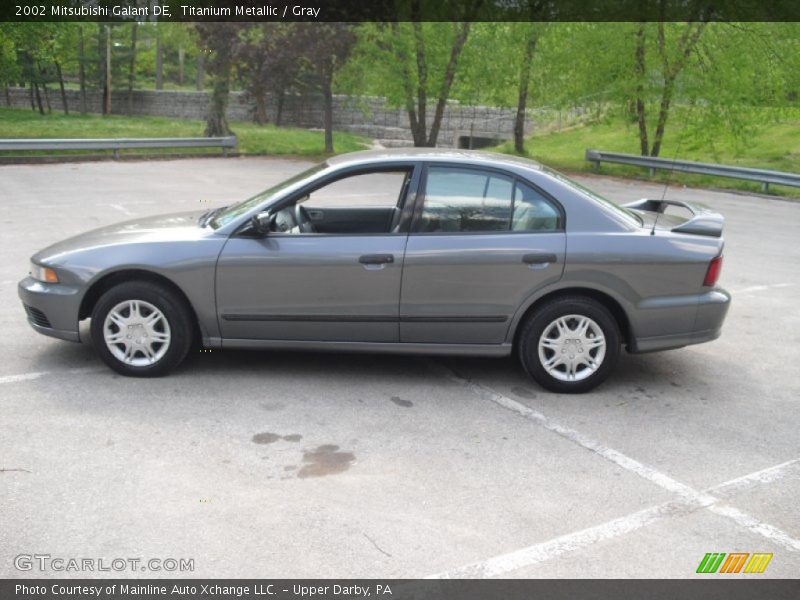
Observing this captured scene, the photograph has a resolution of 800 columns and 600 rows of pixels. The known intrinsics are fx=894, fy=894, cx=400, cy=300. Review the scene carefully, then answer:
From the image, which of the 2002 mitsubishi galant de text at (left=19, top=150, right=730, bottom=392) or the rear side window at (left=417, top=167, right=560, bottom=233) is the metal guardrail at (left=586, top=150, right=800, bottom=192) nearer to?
the 2002 mitsubishi galant de text at (left=19, top=150, right=730, bottom=392)

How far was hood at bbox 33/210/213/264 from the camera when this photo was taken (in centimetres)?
604

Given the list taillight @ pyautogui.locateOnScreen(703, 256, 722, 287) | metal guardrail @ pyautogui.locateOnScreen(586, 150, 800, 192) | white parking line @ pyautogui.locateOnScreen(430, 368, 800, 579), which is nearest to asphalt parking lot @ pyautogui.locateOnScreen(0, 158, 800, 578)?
white parking line @ pyautogui.locateOnScreen(430, 368, 800, 579)

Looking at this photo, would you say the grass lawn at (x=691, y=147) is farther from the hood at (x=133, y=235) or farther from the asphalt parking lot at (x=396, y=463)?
the hood at (x=133, y=235)

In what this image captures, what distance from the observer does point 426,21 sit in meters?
24.6

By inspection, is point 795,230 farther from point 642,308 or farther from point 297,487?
point 297,487

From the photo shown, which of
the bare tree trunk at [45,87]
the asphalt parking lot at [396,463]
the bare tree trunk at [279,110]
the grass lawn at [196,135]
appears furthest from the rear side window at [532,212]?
the bare tree trunk at [45,87]

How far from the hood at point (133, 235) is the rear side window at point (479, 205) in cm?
153

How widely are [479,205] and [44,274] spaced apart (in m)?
2.99

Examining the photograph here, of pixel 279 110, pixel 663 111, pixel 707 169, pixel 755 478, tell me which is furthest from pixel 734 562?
pixel 279 110

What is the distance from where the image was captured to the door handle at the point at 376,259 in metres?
5.84

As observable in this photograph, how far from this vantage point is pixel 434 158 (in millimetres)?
6074

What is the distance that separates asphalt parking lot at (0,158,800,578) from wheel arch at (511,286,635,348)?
0.43 m

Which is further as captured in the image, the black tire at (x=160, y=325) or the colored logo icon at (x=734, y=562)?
the black tire at (x=160, y=325)
